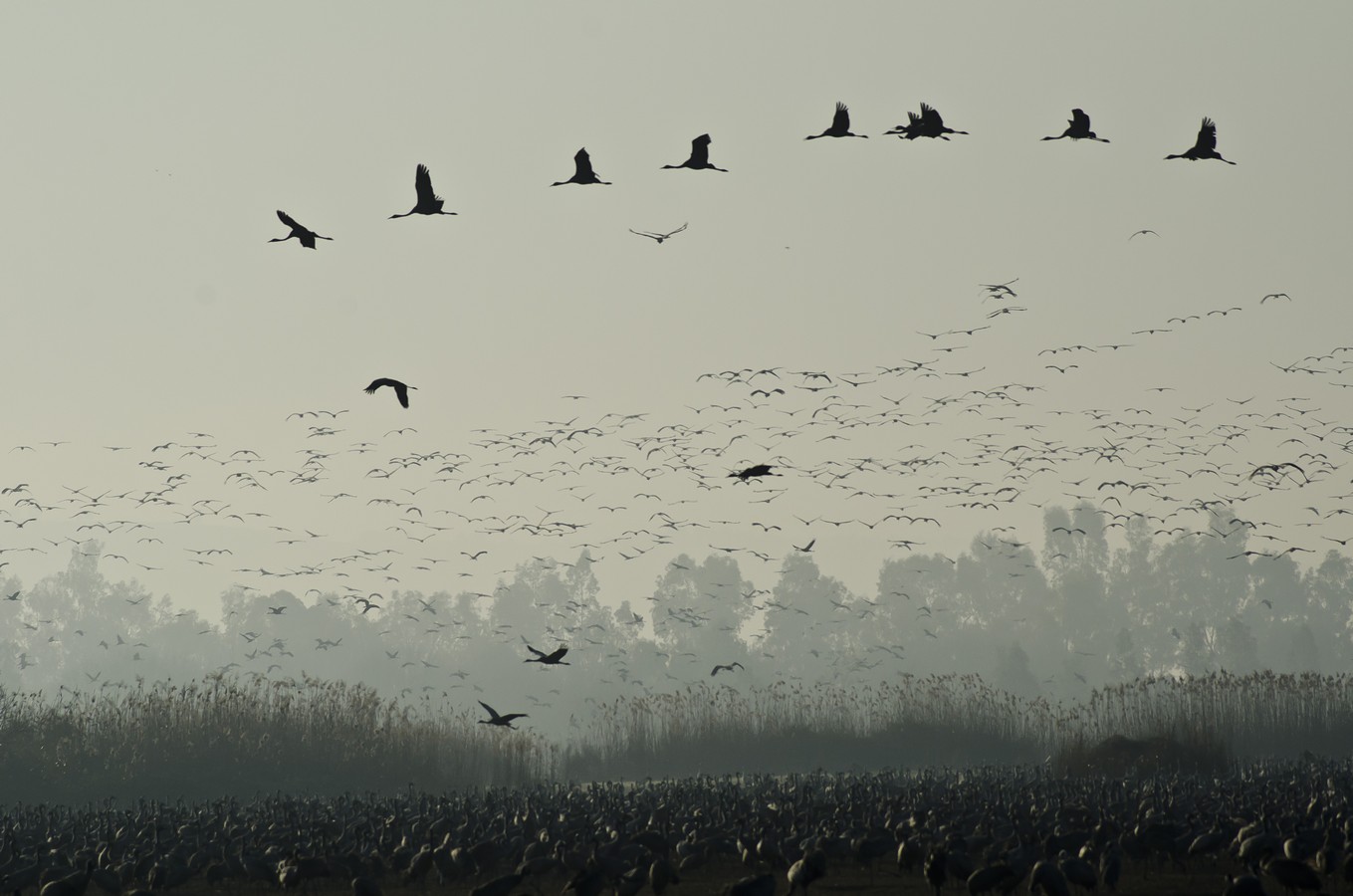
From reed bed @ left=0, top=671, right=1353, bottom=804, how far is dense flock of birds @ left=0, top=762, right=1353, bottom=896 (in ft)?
24.8

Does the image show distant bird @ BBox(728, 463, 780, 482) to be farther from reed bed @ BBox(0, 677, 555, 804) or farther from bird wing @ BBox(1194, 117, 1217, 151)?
reed bed @ BBox(0, 677, 555, 804)

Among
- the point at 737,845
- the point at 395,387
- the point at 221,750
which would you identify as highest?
the point at 395,387

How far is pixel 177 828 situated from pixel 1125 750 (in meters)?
20.6

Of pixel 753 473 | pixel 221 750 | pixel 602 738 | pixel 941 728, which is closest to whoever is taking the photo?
pixel 753 473

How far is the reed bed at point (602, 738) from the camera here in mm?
33469

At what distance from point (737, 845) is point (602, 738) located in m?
20.2

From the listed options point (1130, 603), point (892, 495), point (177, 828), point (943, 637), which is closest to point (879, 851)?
point (177, 828)

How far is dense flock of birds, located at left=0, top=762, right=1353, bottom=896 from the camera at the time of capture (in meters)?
17.2

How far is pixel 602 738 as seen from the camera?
40.1m

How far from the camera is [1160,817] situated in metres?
20.9

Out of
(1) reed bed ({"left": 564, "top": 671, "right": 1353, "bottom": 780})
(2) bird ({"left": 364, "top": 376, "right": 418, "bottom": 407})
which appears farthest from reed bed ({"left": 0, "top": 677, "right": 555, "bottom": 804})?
(2) bird ({"left": 364, "top": 376, "right": 418, "bottom": 407})

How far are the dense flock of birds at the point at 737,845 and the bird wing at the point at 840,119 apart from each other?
9827mm

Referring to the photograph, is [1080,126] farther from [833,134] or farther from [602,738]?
[602,738]

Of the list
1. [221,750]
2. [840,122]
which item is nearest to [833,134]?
[840,122]
